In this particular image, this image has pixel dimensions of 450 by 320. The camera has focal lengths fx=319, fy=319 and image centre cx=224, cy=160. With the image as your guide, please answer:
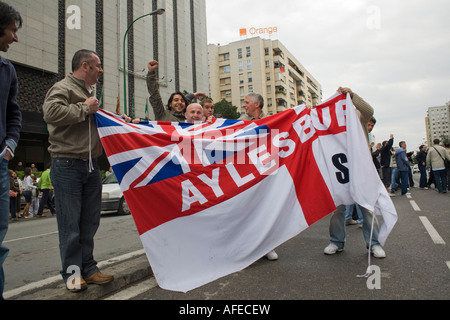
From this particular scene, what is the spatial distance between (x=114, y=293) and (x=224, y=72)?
2600 inches

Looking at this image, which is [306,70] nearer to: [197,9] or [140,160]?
[197,9]

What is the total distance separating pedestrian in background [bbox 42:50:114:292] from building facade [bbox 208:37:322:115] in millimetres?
60794

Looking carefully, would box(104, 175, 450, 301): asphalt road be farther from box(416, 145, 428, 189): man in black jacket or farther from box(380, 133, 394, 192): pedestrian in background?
box(416, 145, 428, 189): man in black jacket

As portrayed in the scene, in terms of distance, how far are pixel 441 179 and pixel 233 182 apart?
11.5 meters

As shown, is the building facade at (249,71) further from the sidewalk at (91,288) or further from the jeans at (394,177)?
the sidewalk at (91,288)

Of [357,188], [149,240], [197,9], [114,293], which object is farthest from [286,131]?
[197,9]

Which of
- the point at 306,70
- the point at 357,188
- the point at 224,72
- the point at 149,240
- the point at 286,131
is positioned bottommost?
the point at 149,240

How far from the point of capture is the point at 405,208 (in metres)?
7.87

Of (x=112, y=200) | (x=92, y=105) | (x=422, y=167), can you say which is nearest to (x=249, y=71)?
(x=422, y=167)

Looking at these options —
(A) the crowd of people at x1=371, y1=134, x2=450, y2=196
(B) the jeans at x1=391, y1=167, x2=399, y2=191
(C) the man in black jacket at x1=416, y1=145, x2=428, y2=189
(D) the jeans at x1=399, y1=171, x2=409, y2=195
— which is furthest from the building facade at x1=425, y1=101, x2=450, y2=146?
(D) the jeans at x1=399, y1=171, x2=409, y2=195

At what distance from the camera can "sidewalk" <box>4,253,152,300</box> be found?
2.64 m

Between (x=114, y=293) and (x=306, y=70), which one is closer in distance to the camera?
(x=114, y=293)
